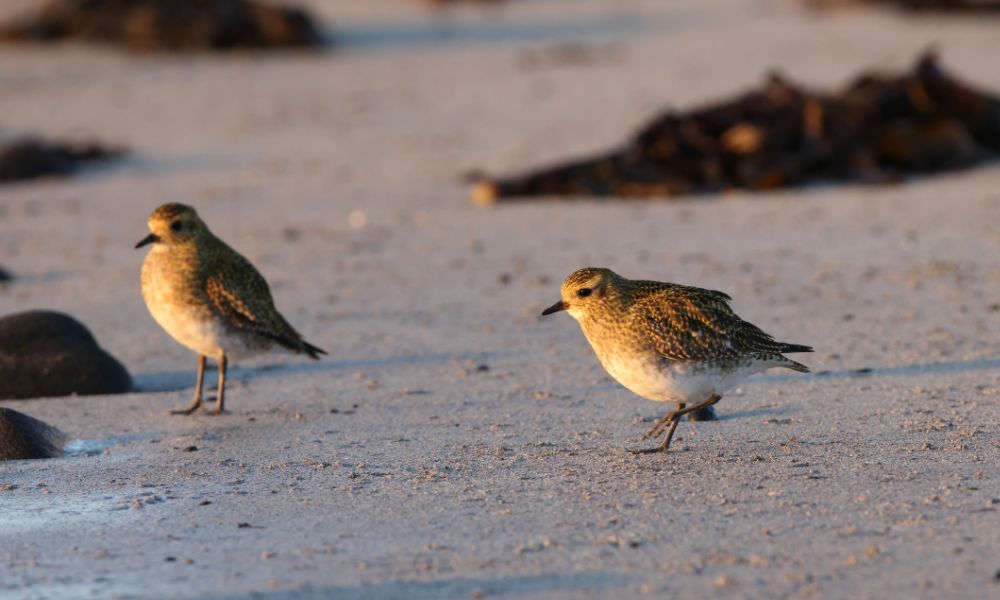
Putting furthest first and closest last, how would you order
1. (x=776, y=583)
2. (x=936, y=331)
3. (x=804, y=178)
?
(x=804, y=178), (x=936, y=331), (x=776, y=583)

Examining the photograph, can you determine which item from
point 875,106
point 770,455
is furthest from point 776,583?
point 875,106

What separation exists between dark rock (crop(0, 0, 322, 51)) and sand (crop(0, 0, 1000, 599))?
12.4ft

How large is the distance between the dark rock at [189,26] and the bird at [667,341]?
48.5ft

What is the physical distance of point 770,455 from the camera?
6000 mm

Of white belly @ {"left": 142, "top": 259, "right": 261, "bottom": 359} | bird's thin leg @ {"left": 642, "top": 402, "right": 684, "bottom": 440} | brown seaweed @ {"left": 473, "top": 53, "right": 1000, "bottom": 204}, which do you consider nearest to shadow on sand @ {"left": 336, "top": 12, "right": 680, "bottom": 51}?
brown seaweed @ {"left": 473, "top": 53, "right": 1000, "bottom": 204}

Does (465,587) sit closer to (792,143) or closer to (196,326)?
(196,326)

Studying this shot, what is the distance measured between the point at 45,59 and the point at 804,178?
11854 mm

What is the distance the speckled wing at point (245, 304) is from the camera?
7.26 metres

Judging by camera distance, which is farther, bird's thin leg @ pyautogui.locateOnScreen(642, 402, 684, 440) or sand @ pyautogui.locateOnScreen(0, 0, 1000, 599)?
bird's thin leg @ pyautogui.locateOnScreen(642, 402, 684, 440)

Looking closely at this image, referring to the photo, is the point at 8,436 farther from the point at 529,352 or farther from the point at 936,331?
the point at 936,331

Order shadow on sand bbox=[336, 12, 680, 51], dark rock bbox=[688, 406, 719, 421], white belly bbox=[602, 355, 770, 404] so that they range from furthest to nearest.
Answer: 1. shadow on sand bbox=[336, 12, 680, 51]
2. dark rock bbox=[688, 406, 719, 421]
3. white belly bbox=[602, 355, 770, 404]

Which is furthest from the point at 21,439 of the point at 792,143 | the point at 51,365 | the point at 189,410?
the point at 792,143

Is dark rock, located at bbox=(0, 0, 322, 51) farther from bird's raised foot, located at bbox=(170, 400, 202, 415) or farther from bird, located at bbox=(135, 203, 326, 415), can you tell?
Answer: bird's raised foot, located at bbox=(170, 400, 202, 415)

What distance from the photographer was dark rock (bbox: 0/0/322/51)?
67.1 feet
